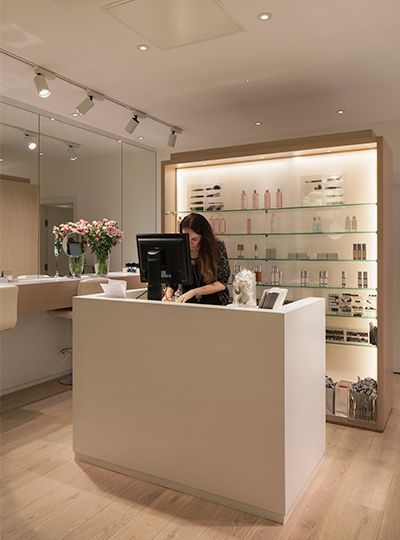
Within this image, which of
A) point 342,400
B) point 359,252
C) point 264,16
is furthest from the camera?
point 359,252

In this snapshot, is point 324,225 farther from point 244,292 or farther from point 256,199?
point 244,292

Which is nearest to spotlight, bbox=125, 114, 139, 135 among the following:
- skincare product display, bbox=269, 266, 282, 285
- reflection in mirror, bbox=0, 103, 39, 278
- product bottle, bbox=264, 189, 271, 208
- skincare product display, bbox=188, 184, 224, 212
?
skincare product display, bbox=188, 184, 224, 212

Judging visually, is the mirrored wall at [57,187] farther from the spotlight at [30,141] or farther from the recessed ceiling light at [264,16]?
the recessed ceiling light at [264,16]

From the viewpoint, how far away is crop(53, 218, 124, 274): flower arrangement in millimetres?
4759

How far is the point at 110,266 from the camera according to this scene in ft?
18.7

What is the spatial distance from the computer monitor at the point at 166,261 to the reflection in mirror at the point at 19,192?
6.52ft

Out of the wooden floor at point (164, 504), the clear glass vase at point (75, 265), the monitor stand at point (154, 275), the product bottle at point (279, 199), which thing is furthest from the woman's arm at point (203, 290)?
the clear glass vase at point (75, 265)

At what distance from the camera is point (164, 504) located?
2.50 metres

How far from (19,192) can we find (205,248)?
228cm

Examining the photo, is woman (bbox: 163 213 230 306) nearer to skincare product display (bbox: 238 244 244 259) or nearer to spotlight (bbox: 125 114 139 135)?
skincare product display (bbox: 238 244 244 259)

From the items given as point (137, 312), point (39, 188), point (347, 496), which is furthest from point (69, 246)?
point (347, 496)

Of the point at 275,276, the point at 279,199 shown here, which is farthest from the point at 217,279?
the point at 279,199

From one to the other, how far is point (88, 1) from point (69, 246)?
2557 mm

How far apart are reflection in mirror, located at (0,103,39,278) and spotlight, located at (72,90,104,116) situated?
77 cm
